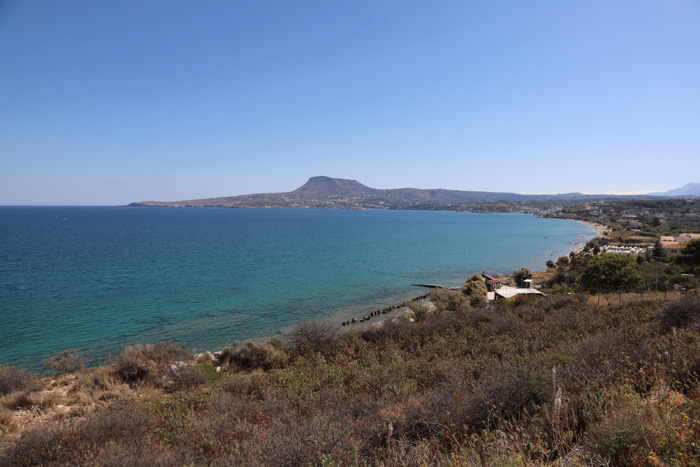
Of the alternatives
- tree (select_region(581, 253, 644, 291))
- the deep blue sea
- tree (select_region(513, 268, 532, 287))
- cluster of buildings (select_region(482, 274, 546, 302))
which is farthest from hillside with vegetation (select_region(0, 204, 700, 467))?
tree (select_region(513, 268, 532, 287))

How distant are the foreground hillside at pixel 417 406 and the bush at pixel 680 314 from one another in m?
0.05

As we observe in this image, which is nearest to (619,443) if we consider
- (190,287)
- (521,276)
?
(190,287)

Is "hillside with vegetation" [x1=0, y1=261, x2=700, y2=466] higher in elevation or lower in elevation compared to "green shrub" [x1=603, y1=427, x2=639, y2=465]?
lower

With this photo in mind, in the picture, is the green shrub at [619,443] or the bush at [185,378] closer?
the green shrub at [619,443]

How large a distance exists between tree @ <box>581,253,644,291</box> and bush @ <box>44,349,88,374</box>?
1386 inches

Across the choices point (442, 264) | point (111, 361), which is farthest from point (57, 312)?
point (442, 264)

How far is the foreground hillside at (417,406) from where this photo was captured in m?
4.23

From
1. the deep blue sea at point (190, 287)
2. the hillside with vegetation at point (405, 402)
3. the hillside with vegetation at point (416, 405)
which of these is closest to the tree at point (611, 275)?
the deep blue sea at point (190, 287)

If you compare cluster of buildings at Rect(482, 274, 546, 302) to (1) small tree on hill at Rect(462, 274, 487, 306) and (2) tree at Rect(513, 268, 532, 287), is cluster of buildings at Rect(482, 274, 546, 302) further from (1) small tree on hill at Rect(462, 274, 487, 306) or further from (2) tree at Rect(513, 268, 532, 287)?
(2) tree at Rect(513, 268, 532, 287)

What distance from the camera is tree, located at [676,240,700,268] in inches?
1262

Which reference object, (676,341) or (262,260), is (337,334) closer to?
(676,341)

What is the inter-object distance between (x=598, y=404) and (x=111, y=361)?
18613 mm

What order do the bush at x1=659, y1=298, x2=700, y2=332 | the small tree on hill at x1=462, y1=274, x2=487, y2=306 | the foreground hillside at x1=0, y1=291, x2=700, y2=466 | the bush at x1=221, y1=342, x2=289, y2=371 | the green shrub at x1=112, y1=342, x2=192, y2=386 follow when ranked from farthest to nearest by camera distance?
the small tree on hill at x1=462, y1=274, x2=487, y2=306
the bush at x1=221, y1=342, x2=289, y2=371
the green shrub at x1=112, y1=342, x2=192, y2=386
the bush at x1=659, y1=298, x2=700, y2=332
the foreground hillside at x1=0, y1=291, x2=700, y2=466

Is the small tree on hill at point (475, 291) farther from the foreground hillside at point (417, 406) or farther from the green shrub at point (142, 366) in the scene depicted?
the green shrub at point (142, 366)
